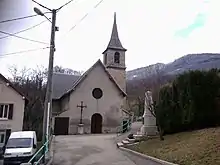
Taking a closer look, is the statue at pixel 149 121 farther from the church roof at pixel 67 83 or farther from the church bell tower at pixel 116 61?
the church bell tower at pixel 116 61

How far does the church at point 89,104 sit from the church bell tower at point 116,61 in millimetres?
7239

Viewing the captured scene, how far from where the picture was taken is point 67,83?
39844 millimetres

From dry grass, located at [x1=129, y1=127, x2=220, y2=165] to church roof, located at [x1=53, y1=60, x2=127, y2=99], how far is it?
2128cm

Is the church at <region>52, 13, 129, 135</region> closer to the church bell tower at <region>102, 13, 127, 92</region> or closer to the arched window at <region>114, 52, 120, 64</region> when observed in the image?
the church bell tower at <region>102, 13, 127, 92</region>

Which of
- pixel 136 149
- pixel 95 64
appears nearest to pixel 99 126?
pixel 95 64

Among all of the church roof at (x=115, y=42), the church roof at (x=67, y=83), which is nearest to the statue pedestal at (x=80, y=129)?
the church roof at (x=67, y=83)

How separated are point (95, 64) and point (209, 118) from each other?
22491 millimetres

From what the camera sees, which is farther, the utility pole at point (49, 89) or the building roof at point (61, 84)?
the building roof at point (61, 84)

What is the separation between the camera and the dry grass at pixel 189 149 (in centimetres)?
1024

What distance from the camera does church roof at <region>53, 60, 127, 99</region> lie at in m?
36.4

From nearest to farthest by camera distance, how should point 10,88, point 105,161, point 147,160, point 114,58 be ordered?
1. point 147,160
2. point 105,161
3. point 10,88
4. point 114,58

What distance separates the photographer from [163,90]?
18.3m

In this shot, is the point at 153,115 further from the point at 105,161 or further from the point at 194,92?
the point at 105,161

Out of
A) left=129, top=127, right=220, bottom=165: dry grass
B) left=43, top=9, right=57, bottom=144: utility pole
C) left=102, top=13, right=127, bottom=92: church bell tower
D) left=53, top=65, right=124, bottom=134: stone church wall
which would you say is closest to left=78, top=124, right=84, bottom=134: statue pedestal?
left=53, top=65, right=124, bottom=134: stone church wall
